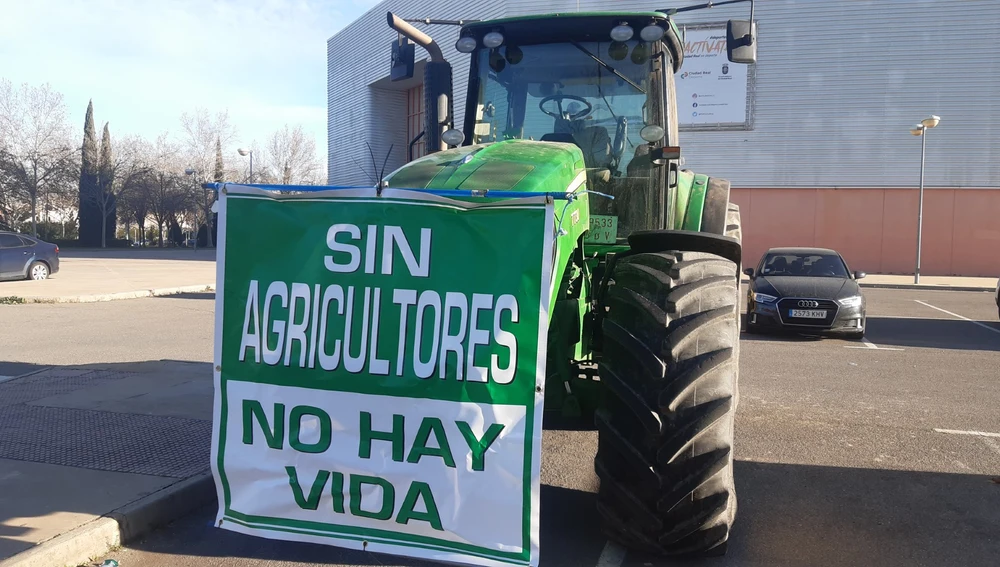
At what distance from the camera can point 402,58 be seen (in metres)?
5.84

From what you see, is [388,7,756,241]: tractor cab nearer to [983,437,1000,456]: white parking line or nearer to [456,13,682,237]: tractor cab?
[456,13,682,237]: tractor cab

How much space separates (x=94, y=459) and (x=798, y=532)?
4454 mm

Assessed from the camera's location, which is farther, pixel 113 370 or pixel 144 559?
pixel 113 370

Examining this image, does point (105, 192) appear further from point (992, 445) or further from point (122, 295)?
point (992, 445)

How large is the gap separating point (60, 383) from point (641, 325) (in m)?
6.34

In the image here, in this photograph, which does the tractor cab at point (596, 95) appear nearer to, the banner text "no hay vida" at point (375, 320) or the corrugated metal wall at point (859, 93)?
the banner text "no hay vida" at point (375, 320)

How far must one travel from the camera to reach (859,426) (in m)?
6.54

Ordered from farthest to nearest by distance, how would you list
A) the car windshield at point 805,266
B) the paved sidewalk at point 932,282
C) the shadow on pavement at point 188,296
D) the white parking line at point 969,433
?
the paved sidewalk at point 932,282, the shadow on pavement at point 188,296, the car windshield at point 805,266, the white parking line at point 969,433

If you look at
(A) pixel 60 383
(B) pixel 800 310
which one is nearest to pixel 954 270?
(B) pixel 800 310

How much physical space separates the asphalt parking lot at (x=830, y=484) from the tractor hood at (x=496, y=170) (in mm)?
1891

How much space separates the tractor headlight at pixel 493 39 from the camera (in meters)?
5.32

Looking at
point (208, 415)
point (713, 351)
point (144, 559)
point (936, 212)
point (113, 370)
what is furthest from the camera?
point (936, 212)

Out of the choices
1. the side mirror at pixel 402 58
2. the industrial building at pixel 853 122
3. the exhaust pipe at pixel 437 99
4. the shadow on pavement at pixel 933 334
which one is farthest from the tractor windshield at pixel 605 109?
the industrial building at pixel 853 122

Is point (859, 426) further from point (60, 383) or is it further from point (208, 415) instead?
point (60, 383)
